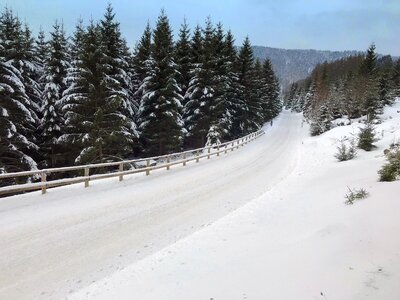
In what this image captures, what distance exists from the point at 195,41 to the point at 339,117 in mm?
28371

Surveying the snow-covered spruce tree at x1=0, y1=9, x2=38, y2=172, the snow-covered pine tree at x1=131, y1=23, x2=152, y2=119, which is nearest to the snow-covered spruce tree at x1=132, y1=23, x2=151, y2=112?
the snow-covered pine tree at x1=131, y1=23, x2=152, y2=119

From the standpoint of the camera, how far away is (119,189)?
44.9 feet

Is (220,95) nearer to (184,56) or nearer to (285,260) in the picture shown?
(184,56)

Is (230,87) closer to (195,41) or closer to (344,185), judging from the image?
(195,41)

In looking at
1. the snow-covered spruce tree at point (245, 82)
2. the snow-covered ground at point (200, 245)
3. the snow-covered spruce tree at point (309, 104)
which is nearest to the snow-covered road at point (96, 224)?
the snow-covered ground at point (200, 245)

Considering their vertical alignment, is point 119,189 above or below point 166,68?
below

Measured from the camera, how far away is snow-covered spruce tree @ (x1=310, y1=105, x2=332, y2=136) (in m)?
45.7

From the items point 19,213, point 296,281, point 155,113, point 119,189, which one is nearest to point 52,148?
point 155,113

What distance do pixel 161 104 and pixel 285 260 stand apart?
24736 mm

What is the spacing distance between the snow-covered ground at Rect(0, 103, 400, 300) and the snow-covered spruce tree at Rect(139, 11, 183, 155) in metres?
17.1

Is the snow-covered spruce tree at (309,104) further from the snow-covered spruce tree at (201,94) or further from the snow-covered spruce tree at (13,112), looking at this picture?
the snow-covered spruce tree at (13,112)

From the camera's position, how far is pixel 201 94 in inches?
1409

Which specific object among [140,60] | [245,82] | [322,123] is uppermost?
[140,60]

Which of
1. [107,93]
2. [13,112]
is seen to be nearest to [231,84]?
[107,93]
